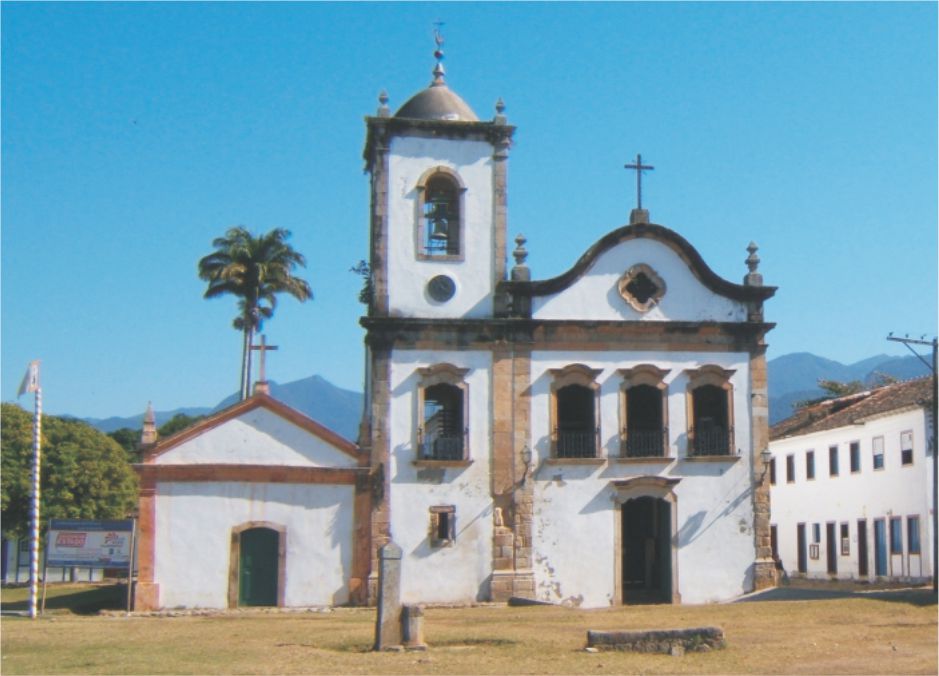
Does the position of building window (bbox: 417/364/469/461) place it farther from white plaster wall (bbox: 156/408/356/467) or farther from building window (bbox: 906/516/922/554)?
building window (bbox: 906/516/922/554)

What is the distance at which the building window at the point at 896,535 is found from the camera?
37.7 metres

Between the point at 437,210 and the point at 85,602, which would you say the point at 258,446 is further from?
the point at 437,210

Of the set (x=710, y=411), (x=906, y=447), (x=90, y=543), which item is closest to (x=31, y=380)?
(x=90, y=543)

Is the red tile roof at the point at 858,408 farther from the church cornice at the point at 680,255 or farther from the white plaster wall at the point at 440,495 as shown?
the white plaster wall at the point at 440,495

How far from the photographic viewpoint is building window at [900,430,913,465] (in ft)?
121

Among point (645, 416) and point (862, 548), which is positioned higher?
point (645, 416)

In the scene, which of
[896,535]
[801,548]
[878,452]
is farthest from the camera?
[801,548]

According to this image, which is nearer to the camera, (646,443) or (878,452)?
(646,443)

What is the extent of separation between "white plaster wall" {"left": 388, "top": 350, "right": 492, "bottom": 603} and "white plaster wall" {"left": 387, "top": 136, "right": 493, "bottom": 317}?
124cm

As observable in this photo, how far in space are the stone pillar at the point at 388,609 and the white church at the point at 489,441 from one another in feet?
34.7

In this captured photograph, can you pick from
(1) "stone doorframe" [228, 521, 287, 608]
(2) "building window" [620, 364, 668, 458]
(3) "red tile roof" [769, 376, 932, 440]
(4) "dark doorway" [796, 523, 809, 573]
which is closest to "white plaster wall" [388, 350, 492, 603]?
(1) "stone doorframe" [228, 521, 287, 608]

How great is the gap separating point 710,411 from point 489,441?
5626mm

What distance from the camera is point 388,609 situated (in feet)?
59.8

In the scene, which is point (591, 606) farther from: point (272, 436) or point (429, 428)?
point (272, 436)
